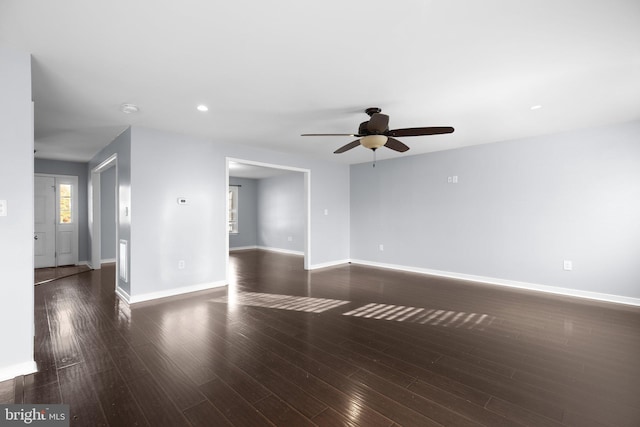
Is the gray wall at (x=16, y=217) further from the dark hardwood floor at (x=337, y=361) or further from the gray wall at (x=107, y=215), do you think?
the gray wall at (x=107, y=215)

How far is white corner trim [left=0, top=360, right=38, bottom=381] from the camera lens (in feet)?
6.82

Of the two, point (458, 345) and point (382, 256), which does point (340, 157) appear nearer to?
point (382, 256)

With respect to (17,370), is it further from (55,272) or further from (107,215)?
(107,215)

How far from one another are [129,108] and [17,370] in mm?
2617

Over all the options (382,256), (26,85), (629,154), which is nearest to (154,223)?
(26,85)

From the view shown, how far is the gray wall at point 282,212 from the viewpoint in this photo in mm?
8805

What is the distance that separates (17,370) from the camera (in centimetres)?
213

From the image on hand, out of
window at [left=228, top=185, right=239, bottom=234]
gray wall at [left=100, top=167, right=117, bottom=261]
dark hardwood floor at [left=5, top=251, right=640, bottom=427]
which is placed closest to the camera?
dark hardwood floor at [left=5, top=251, right=640, bottom=427]

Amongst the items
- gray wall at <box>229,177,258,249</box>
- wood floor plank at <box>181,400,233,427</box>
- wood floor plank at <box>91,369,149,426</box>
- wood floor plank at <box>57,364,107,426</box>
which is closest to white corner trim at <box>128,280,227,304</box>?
wood floor plank at <box>57,364,107,426</box>

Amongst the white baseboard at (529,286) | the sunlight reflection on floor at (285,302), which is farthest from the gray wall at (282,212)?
the sunlight reflection on floor at (285,302)

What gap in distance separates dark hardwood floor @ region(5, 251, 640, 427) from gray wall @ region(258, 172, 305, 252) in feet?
15.3

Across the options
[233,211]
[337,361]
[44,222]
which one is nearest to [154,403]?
[337,361]

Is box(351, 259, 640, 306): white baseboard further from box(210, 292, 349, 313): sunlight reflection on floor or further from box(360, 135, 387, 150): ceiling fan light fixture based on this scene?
box(360, 135, 387, 150): ceiling fan light fixture

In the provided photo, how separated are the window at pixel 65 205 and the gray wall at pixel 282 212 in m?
5.05
